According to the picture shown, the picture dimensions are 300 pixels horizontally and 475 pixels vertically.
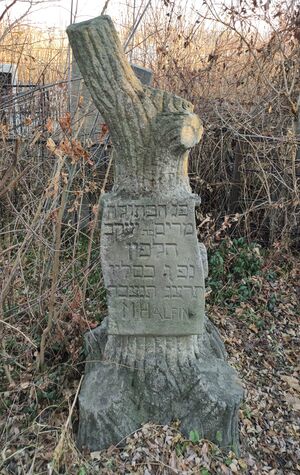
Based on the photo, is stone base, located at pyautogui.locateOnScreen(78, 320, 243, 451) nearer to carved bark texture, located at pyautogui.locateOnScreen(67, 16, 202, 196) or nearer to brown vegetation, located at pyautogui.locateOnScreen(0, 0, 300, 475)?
brown vegetation, located at pyautogui.locateOnScreen(0, 0, 300, 475)

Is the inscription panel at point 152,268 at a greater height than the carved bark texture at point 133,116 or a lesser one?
lesser

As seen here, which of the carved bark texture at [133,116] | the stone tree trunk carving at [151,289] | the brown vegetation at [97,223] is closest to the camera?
the carved bark texture at [133,116]

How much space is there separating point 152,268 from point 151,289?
12 cm

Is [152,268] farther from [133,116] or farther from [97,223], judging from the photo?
[133,116]

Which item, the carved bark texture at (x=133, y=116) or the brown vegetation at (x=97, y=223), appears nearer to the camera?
the carved bark texture at (x=133, y=116)

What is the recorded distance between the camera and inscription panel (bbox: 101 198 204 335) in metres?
2.12

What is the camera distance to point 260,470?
2.23 meters

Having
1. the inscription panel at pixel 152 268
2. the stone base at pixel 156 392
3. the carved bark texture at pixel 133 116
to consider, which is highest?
the carved bark texture at pixel 133 116

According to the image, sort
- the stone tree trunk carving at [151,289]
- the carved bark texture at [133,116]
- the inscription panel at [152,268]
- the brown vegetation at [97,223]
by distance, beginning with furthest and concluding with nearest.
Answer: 1. the brown vegetation at [97,223]
2. the inscription panel at [152,268]
3. the stone tree trunk carving at [151,289]
4. the carved bark texture at [133,116]

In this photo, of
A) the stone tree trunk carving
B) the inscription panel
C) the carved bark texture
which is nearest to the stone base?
the stone tree trunk carving

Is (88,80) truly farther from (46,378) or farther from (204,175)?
(204,175)

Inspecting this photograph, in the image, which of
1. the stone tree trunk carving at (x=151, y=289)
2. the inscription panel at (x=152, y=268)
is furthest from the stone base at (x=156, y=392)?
the inscription panel at (x=152, y=268)

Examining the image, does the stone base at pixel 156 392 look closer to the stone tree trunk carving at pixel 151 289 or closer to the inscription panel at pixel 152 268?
the stone tree trunk carving at pixel 151 289

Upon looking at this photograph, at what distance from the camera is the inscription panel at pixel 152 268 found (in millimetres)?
2117
